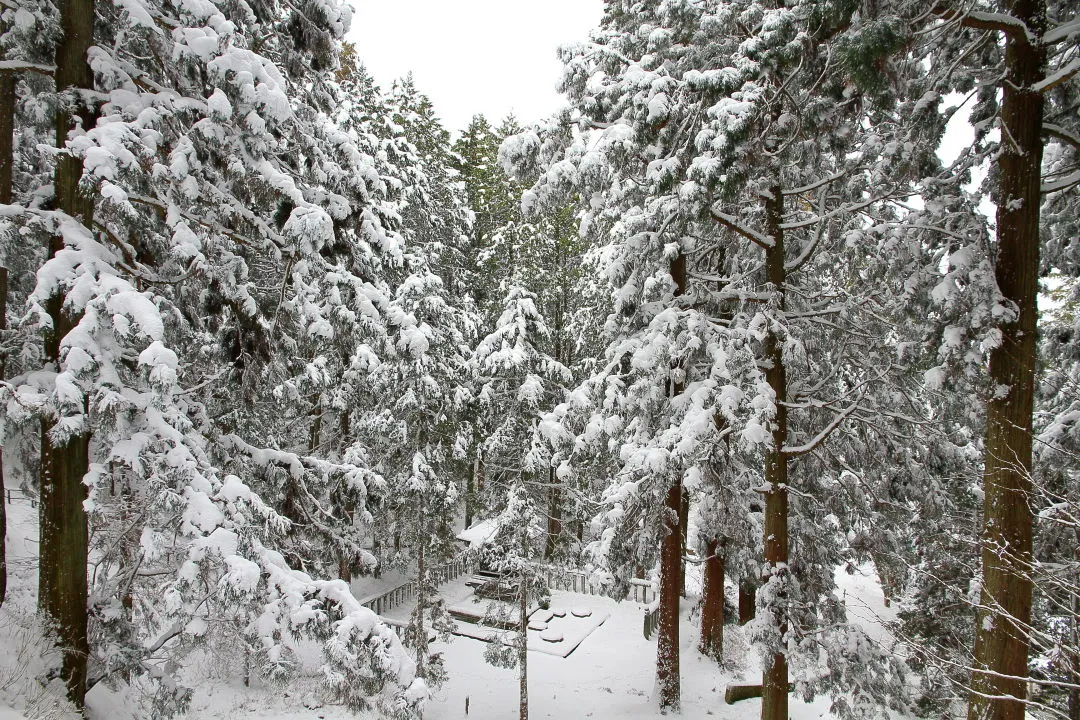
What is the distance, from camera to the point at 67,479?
16.5ft

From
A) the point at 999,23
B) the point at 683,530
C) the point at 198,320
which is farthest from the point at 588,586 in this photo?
the point at 999,23

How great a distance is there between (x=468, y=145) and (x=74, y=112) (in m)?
20.3

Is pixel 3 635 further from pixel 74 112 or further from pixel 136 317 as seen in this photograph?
pixel 74 112

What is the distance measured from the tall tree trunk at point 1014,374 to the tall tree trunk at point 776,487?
246cm

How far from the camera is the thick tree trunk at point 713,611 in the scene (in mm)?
14422

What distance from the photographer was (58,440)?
13.1 feet

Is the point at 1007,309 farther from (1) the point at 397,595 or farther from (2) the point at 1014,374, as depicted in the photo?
(1) the point at 397,595

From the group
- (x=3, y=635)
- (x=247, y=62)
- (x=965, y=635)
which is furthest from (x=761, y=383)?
(x=965, y=635)

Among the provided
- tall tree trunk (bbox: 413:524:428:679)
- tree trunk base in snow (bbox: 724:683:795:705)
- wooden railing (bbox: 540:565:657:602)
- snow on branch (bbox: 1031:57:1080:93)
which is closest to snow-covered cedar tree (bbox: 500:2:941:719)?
snow on branch (bbox: 1031:57:1080:93)

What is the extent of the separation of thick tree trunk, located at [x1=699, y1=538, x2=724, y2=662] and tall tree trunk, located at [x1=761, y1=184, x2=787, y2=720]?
240 inches

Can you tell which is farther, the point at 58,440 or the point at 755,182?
the point at 755,182

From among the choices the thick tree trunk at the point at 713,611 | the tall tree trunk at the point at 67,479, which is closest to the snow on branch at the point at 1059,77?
the tall tree trunk at the point at 67,479

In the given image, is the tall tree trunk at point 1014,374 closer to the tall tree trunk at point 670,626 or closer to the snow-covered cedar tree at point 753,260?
the snow-covered cedar tree at point 753,260

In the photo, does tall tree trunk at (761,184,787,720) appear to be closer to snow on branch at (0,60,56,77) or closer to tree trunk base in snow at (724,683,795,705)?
tree trunk base in snow at (724,683,795,705)
